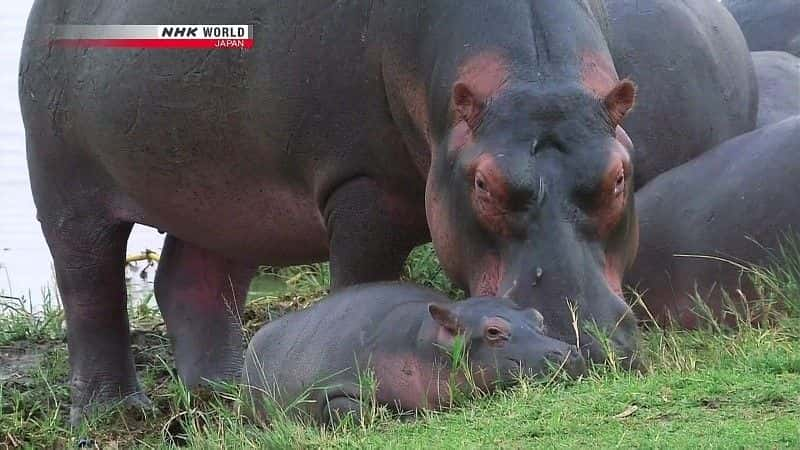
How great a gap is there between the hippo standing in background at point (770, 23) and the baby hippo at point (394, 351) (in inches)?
163

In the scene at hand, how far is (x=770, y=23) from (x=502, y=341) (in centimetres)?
481

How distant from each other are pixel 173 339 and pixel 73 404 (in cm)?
59

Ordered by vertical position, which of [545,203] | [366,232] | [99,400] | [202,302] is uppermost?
[545,203]

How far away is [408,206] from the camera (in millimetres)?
5707

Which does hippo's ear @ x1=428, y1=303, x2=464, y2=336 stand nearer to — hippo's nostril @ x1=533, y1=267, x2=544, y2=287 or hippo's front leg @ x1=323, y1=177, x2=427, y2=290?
hippo's nostril @ x1=533, y1=267, x2=544, y2=287

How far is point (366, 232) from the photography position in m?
5.68

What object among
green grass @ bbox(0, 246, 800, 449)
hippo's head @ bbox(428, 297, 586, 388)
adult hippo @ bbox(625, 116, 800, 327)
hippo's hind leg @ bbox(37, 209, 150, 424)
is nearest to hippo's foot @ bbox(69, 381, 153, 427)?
hippo's hind leg @ bbox(37, 209, 150, 424)

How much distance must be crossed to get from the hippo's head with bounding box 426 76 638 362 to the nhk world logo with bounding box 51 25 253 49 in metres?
1.20

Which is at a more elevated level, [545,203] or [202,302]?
[545,203]

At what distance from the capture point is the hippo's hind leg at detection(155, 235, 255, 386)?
23.5ft

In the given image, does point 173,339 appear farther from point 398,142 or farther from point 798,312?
point 798,312

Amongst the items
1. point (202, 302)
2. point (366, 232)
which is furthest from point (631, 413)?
point (202, 302)

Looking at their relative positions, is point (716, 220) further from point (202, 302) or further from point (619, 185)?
point (202, 302)

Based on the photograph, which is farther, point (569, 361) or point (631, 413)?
point (569, 361)
